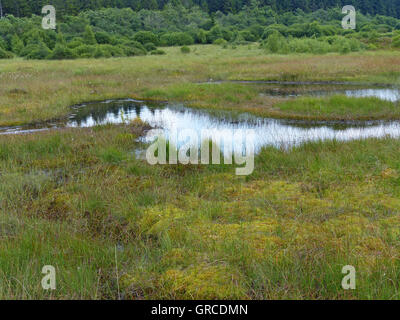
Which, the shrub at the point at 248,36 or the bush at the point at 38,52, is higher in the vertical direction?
the shrub at the point at 248,36

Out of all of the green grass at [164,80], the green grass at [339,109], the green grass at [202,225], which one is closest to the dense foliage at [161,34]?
the green grass at [164,80]

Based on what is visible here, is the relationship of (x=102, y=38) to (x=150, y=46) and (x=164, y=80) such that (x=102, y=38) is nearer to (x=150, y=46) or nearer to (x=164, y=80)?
(x=150, y=46)

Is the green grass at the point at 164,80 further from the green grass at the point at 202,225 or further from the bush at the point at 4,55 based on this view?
the bush at the point at 4,55

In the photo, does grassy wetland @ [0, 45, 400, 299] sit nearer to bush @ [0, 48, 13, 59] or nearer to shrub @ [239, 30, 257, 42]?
bush @ [0, 48, 13, 59]

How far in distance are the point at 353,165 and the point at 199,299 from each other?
5.56m

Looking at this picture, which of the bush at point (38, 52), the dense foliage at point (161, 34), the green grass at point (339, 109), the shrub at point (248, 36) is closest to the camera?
the green grass at point (339, 109)

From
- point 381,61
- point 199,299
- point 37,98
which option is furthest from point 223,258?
point 381,61

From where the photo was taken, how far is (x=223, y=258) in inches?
177

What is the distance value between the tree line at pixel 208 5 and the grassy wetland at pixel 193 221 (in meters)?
65.9

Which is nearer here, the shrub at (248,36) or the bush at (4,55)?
the bush at (4,55)

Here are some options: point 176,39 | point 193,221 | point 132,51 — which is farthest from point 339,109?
point 176,39

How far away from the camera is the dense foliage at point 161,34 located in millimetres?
42531

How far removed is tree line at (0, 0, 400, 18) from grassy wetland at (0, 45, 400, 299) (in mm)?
65913

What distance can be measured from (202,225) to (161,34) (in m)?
58.6
